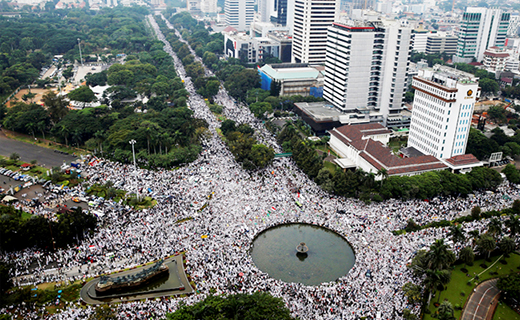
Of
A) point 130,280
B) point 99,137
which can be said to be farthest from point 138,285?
point 99,137

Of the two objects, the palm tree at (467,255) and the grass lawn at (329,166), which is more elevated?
the palm tree at (467,255)

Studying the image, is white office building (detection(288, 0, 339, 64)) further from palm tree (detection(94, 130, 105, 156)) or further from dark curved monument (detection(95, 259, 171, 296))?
dark curved monument (detection(95, 259, 171, 296))

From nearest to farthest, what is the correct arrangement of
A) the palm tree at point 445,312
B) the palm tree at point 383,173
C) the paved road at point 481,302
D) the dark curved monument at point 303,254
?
the palm tree at point 445,312 → the paved road at point 481,302 → the dark curved monument at point 303,254 → the palm tree at point 383,173

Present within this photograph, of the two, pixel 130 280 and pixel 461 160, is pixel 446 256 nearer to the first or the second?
pixel 461 160

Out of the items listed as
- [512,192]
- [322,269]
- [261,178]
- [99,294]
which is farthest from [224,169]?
[512,192]

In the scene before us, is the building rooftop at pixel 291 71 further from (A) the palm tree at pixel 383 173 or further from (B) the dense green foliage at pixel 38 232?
(B) the dense green foliage at pixel 38 232

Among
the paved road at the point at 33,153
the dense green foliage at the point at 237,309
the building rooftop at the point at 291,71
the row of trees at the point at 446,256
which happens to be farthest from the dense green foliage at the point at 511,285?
the building rooftop at the point at 291,71

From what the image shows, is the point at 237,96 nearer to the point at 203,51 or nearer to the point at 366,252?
the point at 203,51
